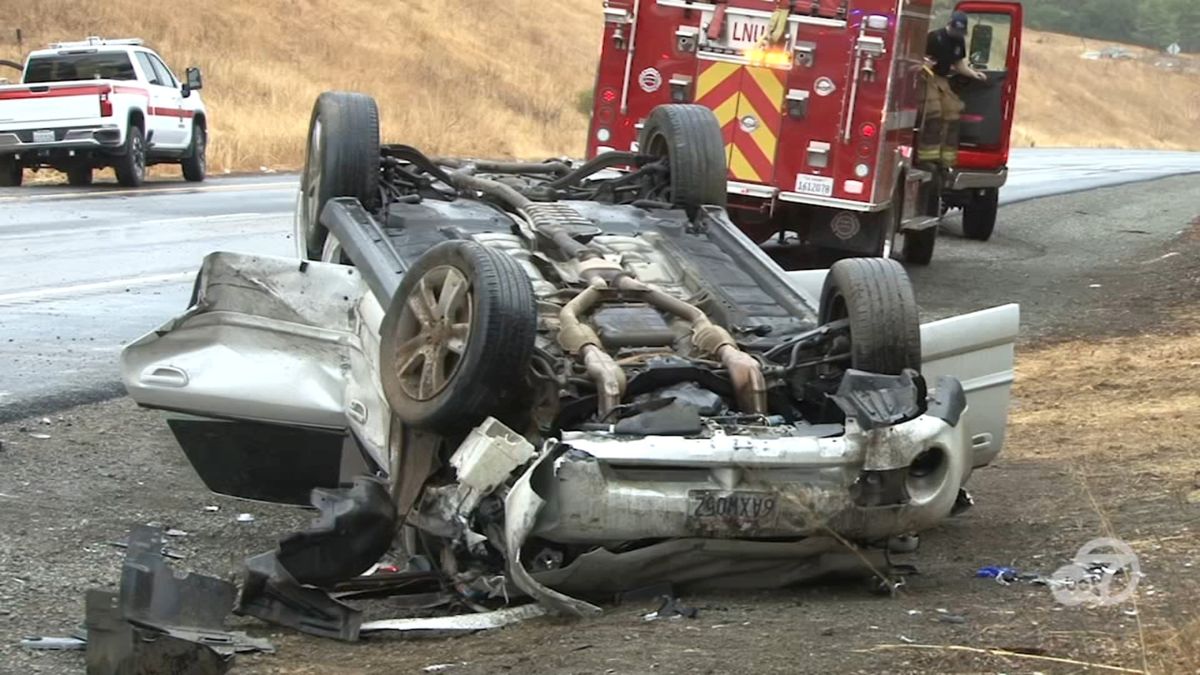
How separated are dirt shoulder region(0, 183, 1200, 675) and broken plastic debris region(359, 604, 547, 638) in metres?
0.04

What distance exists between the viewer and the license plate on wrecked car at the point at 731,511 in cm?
518

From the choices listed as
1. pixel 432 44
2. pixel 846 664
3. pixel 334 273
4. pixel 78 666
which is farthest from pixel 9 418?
pixel 432 44

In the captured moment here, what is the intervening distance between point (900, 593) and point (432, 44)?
51.1m

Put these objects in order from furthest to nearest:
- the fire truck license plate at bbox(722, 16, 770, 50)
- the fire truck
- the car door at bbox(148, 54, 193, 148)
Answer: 1. the car door at bbox(148, 54, 193, 148)
2. the fire truck license plate at bbox(722, 16, 770, 50)
3. the fire truck

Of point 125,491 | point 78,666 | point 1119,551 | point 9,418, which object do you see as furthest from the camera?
point 9,418

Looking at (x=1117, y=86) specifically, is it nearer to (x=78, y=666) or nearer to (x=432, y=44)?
(x=432, y=44)

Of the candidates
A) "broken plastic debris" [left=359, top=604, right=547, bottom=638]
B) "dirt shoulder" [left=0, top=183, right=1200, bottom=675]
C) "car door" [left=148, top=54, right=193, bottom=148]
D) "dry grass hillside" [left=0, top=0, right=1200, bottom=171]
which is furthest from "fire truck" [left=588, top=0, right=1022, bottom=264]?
"dry grass hillside" [left=0, top=0, right=1200, bottom=171]

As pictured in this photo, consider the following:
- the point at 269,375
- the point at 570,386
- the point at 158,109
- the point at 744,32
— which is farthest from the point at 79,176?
the point at 570,386

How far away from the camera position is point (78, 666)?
15.5ft

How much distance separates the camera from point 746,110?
1362 centimetres

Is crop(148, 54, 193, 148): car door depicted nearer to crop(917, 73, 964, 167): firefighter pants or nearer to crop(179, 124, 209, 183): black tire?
crop(179, 124, 209, 183): black tire

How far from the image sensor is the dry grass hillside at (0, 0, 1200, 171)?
40.1 m

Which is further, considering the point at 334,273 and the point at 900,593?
the point at 334,273

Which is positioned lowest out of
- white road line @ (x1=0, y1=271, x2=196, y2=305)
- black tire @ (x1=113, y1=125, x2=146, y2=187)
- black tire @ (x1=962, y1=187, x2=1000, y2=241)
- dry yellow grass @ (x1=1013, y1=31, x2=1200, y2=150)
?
dry yellow grass @ (x1=1013, y1=31, x2=1200, y2=150)
